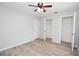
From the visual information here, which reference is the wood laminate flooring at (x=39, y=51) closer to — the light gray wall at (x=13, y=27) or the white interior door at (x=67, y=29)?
the light gray wall at (x=13, y=27)

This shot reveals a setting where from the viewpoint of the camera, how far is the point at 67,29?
433 centimetres

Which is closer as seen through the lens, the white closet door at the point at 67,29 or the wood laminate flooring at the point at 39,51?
the wood laminate flooring at the point at 39,51

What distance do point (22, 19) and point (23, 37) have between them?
1.14 metres

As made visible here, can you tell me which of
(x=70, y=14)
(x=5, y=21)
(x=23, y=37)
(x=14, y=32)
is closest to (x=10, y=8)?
(x=5, y=21)

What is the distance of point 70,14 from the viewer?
3740 millimetres

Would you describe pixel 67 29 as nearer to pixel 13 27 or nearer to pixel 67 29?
pixel 67 29

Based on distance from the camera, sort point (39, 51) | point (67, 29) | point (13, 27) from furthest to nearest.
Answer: point (67, 29)
point (13, 27)
point (39, 51)

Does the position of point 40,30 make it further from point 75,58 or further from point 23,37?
point 75,58

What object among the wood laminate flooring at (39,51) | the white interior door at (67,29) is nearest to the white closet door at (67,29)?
the white interior door at (67,29)

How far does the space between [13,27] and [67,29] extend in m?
3.28

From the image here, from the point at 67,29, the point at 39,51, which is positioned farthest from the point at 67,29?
the point at 39,51

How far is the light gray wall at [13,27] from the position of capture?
3225mm

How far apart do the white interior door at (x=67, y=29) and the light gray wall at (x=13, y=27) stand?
231 cm

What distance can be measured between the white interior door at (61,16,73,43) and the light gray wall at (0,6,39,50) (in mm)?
2314
